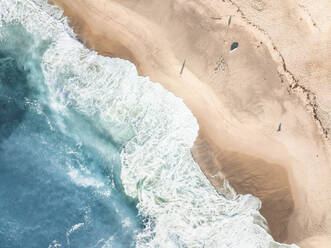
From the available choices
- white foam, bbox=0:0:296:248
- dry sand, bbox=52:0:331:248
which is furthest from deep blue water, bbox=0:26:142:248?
dry sand, bbox=52:0:331:248

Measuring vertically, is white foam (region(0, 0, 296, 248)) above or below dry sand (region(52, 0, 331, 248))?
below

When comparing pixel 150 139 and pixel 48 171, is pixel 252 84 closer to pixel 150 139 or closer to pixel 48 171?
pixel 150 139

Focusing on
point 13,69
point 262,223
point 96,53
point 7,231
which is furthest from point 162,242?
point 13,69

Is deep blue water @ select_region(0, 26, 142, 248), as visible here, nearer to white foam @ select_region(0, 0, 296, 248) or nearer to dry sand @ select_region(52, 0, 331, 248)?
white foam @ select_region(0, 0, 296, 248)

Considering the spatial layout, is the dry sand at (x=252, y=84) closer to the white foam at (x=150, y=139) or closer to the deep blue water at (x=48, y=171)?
the white foam at (x=150, y=139)

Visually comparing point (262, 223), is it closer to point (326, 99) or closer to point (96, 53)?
point (326, 99)

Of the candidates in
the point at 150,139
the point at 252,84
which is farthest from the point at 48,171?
the point at 252,84

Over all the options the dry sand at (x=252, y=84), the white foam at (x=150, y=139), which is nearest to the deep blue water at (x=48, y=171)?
the white foam at (x=150, y=139)

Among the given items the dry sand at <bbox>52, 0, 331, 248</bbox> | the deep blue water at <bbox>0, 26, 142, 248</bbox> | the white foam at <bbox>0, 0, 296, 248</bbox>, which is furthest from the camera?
the deep blue water at <bbox>0, 26, 142, 248</bbox>
